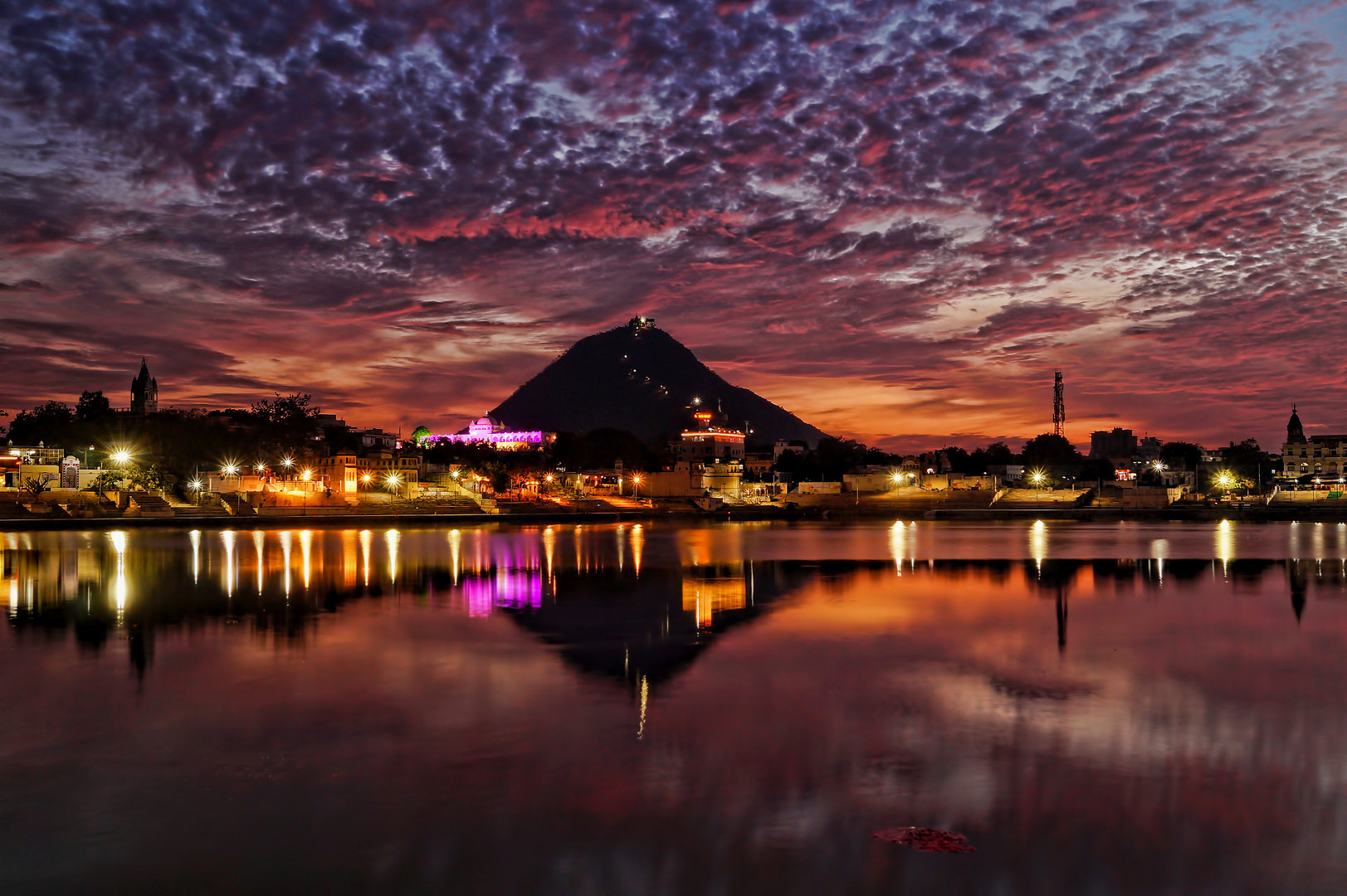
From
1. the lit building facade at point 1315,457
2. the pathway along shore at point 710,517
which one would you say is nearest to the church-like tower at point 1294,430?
the lit building facade at point 1315,457

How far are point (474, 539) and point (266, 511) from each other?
120ft

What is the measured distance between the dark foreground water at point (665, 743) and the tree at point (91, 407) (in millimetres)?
91803

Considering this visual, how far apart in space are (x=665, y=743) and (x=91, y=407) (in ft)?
382

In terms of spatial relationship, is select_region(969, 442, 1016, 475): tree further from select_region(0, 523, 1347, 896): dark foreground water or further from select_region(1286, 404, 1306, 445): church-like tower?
select_region(0, 523, 1347, 896): dark foreground water

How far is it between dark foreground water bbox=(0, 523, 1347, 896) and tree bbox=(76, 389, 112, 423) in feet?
301

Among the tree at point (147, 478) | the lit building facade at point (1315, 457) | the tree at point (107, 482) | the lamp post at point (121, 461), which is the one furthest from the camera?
the lit building facade at point (1315, 457)

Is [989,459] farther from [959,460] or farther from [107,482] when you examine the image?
[107,482]

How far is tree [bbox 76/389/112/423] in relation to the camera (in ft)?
345

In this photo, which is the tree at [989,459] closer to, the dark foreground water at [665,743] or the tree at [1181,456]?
the tree at [1181,456]

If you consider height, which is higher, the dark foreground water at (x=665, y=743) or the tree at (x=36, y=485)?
the tree at (x=36, y=485)

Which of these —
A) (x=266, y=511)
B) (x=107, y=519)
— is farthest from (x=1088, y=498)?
(x=107, y=519)

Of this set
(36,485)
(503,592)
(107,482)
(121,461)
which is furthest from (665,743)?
(36,485)

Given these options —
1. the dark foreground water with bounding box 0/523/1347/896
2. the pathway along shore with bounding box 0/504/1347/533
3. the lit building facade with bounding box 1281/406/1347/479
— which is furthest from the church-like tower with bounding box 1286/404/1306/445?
the dark foreground water with bounding box 0/523/1347/896

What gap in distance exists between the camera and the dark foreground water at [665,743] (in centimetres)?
774
